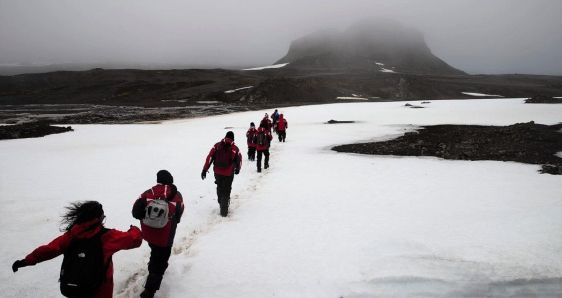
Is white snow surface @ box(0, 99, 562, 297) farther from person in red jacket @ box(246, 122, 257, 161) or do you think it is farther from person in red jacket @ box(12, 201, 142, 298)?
person in red jacket @ box(12, 201, 142, 298)

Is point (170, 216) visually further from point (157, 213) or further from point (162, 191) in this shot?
point (162, 191)

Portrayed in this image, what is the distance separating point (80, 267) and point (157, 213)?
1176 millimetres

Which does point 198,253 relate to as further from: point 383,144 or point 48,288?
point 383,144

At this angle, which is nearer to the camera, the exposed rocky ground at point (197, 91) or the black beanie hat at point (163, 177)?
the black beanie hat at point (163, 177)

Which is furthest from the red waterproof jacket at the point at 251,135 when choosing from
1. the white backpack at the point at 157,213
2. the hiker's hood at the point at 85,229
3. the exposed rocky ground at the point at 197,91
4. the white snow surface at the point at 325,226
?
the exposed rocky ground at the point at 197,91

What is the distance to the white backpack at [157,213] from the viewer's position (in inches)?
181

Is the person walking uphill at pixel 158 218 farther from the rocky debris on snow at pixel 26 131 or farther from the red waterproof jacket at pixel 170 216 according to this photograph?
the rocky debris on snow at pixel 26 131

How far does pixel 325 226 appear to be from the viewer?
7.29 m

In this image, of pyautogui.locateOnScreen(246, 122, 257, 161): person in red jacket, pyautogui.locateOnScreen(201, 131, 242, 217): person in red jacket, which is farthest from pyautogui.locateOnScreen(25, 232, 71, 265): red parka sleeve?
pyautogui.locateOnScreen(246, 122, 257, 161): person in red jacket

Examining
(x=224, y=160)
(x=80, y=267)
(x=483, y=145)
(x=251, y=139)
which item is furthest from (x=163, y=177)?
(x=483, y=145)

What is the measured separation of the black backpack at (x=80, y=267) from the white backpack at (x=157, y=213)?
3.26ft

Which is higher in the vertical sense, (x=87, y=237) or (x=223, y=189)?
(x=87, y=237)

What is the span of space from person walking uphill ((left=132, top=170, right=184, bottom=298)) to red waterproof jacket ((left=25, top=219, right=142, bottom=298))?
0.63m

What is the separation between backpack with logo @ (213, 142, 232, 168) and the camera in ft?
25.3
